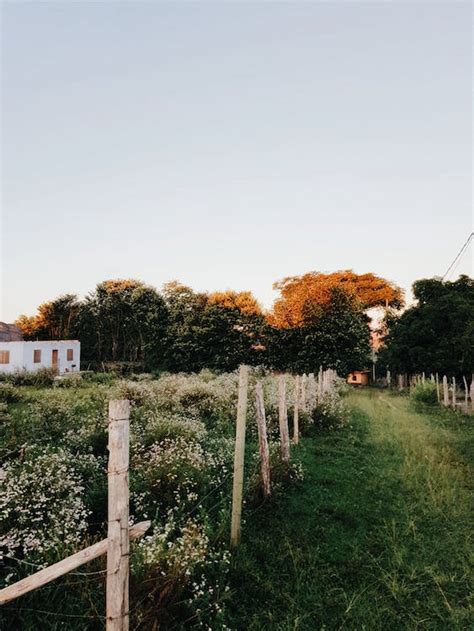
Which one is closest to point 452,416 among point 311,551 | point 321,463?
point 321,463

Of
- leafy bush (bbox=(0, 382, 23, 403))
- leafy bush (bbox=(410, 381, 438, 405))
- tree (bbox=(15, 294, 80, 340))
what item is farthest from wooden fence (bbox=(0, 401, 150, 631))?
tree (bbox=(15, 294, 80, 340))

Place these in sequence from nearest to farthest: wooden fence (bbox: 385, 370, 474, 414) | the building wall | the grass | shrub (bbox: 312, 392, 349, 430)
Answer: the grass
shrub (bbox: 312, 392, 349, 430)
wooden fence (bbox: 385, 370, 474, 414)
the building wall

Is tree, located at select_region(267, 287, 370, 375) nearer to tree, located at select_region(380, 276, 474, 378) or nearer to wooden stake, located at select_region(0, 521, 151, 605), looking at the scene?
tree, located at select_region(380, 276, 474, 378)

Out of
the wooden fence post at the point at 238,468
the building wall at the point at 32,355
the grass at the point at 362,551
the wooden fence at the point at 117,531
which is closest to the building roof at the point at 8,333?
the building wall at the point at 32,355

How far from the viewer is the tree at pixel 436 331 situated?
Answer: 21.3 metres

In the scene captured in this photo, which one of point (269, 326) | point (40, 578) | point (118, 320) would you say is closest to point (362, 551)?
point (40, 578)

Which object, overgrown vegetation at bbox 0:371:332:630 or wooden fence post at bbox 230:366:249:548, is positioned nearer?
overgrown vegetation at bbox 0:371:332:630

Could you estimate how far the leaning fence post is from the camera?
2.89 metres

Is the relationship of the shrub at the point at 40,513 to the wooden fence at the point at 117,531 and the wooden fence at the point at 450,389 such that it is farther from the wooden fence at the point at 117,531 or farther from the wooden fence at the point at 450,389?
the wooden fence at the point at 450,389

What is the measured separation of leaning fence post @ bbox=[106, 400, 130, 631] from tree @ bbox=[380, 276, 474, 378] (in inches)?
735

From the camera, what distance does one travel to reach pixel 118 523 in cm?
293

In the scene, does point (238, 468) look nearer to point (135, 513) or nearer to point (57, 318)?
point (135, 513)

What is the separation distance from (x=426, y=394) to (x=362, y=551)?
1980 cm

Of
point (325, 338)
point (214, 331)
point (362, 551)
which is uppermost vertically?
point (214, 331)
